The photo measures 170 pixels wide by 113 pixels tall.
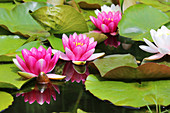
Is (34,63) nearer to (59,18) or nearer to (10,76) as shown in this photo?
(10,76)

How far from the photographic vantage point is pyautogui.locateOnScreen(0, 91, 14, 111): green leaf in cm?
120

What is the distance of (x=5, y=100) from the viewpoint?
1.25 meters

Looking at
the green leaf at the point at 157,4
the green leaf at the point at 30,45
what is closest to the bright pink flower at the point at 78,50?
the green leaf at the point at 30,45

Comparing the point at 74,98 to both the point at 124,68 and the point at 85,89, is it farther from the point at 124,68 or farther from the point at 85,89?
the point at 124,68

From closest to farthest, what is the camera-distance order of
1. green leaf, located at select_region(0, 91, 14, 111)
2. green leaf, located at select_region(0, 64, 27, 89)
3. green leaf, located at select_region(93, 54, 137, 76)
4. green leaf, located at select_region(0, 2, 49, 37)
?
green leaf, located at select_region(0, 91, 14, 111) < green leaf, located at select_region(0, 64, 27, 89) < green leaf, located at select_region(93, 54, 137, 76) < green leaf, located at select_region(0, 2, 49, 37)

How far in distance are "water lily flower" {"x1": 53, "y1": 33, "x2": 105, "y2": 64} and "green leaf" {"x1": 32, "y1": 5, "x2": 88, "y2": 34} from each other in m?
0.34

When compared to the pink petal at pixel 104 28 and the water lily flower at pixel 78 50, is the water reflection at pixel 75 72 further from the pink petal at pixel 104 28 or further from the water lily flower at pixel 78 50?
the pink petal at pixel 104 28

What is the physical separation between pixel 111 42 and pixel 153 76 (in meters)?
0.79

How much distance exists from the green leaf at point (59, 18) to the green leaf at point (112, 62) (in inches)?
22.3

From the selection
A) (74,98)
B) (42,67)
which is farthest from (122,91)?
(42,67)

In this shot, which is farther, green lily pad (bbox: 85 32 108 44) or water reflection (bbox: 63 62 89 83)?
→ green lily pad (bbox: 85 32 108 44)

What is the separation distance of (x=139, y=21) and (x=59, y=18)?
66 centimetres

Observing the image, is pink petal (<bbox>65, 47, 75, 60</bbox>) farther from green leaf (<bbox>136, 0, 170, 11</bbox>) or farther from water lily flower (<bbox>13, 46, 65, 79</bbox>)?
green leaf (<bbox>136, 0, 170, 11</bbox>)

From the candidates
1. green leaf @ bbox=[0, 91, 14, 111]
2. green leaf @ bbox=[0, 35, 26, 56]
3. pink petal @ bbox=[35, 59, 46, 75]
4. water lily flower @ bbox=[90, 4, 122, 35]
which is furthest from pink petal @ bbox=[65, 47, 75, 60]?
water lily flower @ bbox=[90, 4, 122, 35]
